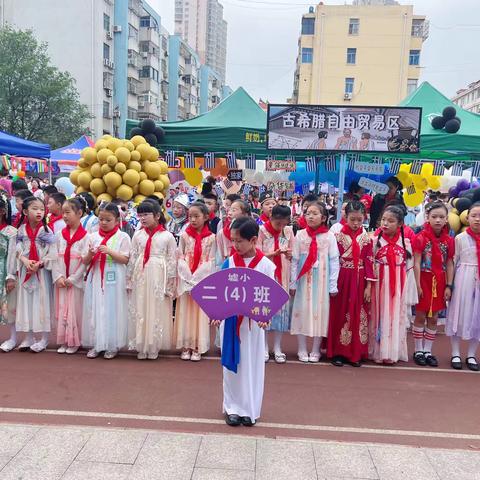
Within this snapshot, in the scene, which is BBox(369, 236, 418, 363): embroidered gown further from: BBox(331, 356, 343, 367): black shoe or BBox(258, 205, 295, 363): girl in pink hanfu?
BBox(258, 205, 295, 363): girl in pink hanfu

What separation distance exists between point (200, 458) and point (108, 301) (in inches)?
86.2

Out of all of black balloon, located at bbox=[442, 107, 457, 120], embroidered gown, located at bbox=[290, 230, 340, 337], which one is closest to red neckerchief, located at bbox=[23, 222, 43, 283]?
embroidered gown, located at bbox=[290, 230, 340, 337]

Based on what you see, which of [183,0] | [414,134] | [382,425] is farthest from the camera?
[183,0]

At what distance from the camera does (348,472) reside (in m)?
2.72

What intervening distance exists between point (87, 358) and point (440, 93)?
8.16 metres

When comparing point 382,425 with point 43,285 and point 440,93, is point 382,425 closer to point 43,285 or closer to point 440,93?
point 43,285

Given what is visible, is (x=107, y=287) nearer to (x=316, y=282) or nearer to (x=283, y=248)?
(x=283, y=248)

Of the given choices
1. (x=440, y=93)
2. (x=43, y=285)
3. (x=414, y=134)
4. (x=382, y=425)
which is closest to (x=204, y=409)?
(x=382, y=425)

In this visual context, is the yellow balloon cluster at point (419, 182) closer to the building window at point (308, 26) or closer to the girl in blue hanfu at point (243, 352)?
the girl in blue hanfu at point (243, 352)

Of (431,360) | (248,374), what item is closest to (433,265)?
(431,360)

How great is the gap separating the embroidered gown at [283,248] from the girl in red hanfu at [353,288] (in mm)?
460

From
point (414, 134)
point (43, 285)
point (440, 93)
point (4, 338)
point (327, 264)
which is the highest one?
point (440, 93)

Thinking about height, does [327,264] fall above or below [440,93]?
below

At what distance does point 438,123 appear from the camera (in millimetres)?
8266
